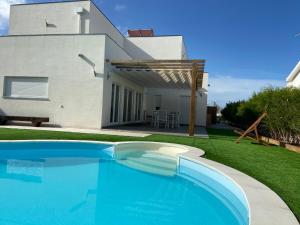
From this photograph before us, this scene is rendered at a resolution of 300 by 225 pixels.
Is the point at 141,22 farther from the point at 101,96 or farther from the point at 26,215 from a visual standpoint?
the point at 26,215

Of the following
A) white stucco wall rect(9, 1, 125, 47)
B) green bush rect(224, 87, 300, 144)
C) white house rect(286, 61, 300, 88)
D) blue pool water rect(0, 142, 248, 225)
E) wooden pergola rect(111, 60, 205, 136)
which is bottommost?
blue pool water rect(0, 142, 248, 225)

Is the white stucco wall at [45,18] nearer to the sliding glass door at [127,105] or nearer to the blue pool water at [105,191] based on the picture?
the sliding glass door at [127,105]

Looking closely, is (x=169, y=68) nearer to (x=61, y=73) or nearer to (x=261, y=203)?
(x=61, y=73)

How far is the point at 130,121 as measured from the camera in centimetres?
2191

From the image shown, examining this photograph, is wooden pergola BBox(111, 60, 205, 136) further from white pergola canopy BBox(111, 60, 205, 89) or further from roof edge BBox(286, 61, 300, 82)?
roof edge BBox(286, 61, 300, 82)

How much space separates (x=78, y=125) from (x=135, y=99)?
7957 millimetres

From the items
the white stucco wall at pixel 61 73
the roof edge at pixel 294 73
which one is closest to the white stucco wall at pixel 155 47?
the roof edge at pixel 294 73

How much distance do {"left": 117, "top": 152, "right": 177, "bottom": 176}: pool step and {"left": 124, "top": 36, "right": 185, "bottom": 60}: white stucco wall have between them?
19.0m

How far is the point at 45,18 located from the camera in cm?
2031

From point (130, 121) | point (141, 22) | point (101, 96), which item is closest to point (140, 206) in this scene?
point (101, 96)

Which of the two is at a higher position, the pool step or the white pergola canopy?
the white pergola canopy

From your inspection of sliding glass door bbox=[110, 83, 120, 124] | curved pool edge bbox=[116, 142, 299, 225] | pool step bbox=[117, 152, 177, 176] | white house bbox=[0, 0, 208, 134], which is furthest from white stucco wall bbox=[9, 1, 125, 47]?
curved pool edge bbox=[116, 142, 299, 225]

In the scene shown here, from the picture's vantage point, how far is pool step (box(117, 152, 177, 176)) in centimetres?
801

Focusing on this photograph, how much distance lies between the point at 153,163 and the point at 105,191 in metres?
3.06
